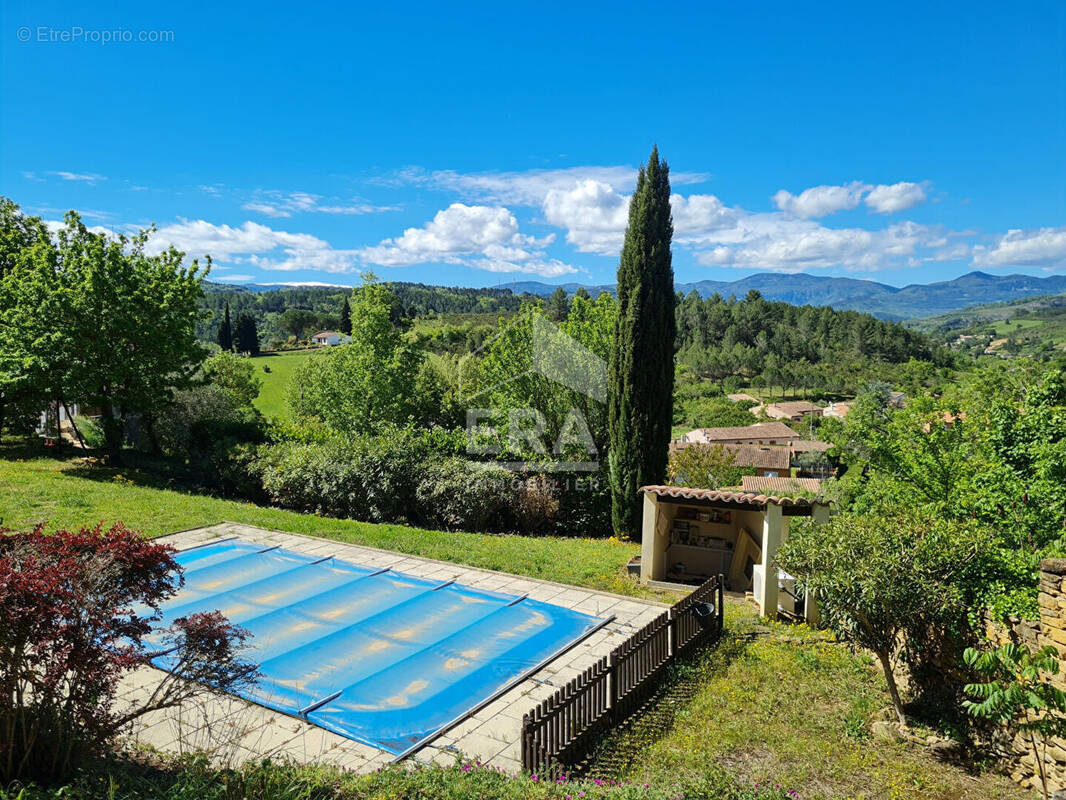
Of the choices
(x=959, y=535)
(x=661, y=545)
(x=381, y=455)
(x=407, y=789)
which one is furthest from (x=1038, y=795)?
(x=381, y=455)

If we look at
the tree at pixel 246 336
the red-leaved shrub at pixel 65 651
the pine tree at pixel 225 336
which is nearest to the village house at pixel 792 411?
the tree at pixel 246 336

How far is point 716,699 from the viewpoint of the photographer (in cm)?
760

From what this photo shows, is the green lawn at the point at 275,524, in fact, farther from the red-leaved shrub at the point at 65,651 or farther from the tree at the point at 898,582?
the red-leaved shrub at the point at 65,651

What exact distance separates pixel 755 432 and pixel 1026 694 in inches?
2549

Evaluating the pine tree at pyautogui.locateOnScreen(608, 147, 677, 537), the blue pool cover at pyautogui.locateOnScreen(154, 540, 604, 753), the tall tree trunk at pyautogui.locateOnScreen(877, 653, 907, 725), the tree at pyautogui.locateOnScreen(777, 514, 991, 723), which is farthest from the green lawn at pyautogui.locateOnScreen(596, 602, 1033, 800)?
the pine tree at pyautogui.locateOnScreen(608, 147, 677, 537)

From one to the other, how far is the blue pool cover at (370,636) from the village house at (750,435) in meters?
56.1

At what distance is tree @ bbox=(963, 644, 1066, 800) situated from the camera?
5113 mm

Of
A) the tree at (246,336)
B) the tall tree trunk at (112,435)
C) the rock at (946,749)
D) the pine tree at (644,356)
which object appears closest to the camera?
the rock at (946,749)

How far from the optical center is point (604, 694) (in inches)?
274

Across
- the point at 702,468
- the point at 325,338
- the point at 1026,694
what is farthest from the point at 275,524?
the point at 325,338

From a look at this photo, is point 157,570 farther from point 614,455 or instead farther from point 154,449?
point 154,449

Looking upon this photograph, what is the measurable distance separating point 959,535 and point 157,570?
8.34 m

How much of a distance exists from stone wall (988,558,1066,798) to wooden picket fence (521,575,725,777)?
3.71 m

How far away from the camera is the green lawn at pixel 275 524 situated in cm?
1280
